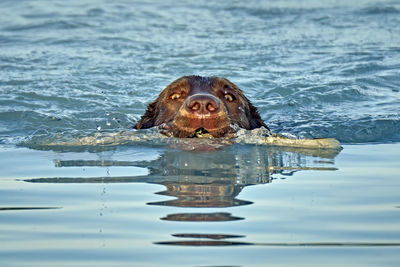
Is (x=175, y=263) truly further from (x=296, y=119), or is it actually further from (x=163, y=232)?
(x=296, y=119)

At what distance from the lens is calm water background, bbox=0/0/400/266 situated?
3.82 meters

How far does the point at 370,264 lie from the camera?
135 inches

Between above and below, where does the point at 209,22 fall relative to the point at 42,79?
above

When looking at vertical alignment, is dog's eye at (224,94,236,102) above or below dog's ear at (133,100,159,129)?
above

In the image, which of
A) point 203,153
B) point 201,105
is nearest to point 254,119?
point 201,105

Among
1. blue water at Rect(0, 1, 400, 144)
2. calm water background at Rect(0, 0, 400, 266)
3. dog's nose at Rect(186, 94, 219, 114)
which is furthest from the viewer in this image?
blue water at Rect(0, 1, 400, 144)

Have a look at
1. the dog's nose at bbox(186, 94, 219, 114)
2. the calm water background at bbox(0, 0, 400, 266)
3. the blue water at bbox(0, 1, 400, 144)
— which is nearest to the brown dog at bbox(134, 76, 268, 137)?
the dog's nose at bbox(186, 94, 219, 114)

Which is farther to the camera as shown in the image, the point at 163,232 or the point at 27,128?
the point at 27,128

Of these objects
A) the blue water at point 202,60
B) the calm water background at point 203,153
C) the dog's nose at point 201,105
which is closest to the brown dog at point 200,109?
the dog's nose at point 201,105

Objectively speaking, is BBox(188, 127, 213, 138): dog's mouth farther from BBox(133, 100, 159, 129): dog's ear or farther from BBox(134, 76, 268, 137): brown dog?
BBox(133, 100, 159, 129): dog's ear

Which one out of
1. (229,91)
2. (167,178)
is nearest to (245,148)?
(229,91)

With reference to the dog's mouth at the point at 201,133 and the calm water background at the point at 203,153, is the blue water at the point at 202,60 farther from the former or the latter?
the dog's mouth at the point at 201,133

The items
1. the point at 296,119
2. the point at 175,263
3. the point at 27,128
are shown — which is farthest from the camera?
the point at 296,119

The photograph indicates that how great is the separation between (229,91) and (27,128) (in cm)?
282
